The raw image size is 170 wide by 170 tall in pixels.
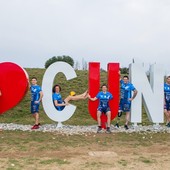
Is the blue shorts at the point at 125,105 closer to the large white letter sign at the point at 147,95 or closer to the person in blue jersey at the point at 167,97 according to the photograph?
the large white letter sign at the point at 147,95

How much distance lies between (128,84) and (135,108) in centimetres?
82

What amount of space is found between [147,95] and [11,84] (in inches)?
172

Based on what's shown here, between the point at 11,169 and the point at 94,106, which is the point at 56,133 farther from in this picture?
the point at 11,169

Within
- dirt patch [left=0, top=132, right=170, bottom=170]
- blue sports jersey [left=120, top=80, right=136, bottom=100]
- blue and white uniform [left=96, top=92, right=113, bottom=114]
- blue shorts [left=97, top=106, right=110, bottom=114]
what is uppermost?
blue sports jersey [left=120, top=80, right=136, bottom=100]

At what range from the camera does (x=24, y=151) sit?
7.58 meters

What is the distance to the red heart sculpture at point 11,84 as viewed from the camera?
10.6 meters

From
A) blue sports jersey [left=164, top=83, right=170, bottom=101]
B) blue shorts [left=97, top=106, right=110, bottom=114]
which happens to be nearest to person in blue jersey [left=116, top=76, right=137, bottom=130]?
blue shorts [left=97, top=106, right=110, bottom=114]

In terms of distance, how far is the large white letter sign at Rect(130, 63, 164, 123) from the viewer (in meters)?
10.8

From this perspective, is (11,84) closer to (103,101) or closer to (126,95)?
(103,101)

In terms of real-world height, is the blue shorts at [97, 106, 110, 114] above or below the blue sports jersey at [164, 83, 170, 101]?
below

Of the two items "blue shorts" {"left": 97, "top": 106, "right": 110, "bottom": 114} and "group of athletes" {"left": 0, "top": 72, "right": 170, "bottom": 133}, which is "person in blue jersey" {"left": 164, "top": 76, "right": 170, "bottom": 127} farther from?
"blue shorts" {"left": 97, "top": 106, "right": 110, "bottom": 114}

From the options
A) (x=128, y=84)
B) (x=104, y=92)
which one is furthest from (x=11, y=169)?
(x=128, y=84)

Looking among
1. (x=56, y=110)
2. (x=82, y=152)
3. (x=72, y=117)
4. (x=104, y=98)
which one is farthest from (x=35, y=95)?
(x=72, y=117)

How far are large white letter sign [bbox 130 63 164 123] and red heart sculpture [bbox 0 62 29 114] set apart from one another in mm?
3488
